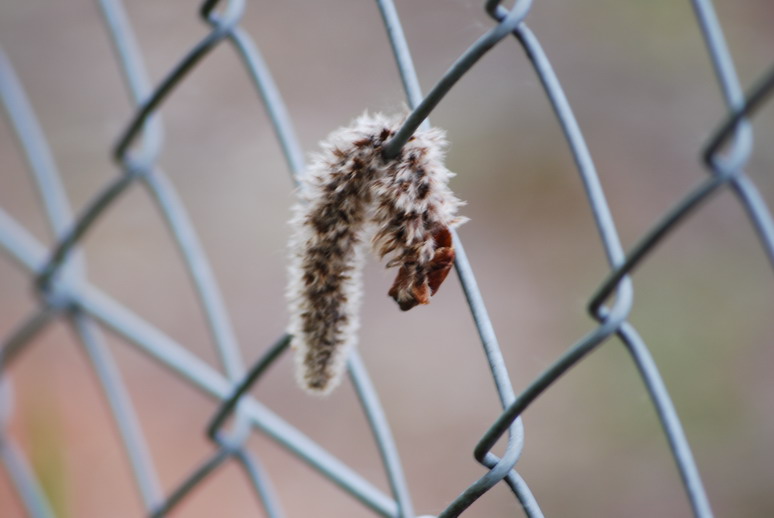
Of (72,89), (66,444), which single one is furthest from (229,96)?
(66,444)

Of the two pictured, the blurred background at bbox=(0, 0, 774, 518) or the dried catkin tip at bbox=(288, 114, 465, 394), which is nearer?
the dried catkin tip at bbox=(288, 114, 465, 394)

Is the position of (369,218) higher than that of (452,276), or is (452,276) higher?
(452,276)

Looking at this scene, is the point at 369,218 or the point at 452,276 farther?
the point at 452,276

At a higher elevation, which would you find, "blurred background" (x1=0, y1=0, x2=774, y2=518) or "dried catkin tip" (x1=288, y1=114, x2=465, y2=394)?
"blurred background" (x1=0, y1=0, x2=774, y2=518)

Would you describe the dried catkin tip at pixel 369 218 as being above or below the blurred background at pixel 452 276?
below

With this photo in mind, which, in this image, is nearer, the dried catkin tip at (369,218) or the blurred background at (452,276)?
the dried catkin tip at (369,218)
